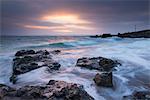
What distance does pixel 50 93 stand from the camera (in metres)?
6.25

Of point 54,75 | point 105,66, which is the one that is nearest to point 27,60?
point 54,75

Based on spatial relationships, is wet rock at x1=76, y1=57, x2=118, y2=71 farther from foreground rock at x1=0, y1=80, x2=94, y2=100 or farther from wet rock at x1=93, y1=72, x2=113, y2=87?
foreground rock at x1=0, y1=80, x2=94, y2=100

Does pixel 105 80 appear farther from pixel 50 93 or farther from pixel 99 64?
pixel 99 64

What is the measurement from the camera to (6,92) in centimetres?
643

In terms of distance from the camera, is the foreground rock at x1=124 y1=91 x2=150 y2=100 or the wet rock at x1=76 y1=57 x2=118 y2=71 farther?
the wet rock at x1=76 y1=57 x2=118 y2=71

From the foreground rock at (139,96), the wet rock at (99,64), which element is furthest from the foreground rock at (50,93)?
the wet rock at (99,64)

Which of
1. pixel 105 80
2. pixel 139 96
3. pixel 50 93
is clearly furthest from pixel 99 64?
pixel 50 93

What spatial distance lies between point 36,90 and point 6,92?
2.80 feet

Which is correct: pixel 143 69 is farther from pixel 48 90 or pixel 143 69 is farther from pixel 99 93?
pixel 48 90

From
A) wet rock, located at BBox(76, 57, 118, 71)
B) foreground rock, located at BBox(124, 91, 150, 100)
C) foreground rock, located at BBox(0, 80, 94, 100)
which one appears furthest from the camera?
wet rock, located at BBox(76, 57, 118, 71)

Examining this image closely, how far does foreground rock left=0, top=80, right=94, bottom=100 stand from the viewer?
606cm

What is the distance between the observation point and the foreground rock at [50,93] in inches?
239

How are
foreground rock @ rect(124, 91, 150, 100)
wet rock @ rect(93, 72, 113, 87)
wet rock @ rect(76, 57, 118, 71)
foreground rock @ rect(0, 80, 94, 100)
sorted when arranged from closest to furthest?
foreground rock @ rect(0, 80, 94, 100) → foreground rock @ rect(124, 91, 150, 100) → wet rock @ rect(93, 72, 113, 87) → wet rock @ rect(76, 57, 118, 71)

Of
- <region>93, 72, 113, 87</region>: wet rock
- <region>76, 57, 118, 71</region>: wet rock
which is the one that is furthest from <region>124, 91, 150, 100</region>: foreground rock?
<region>76, 57, 118, 71</region>: wet rock
